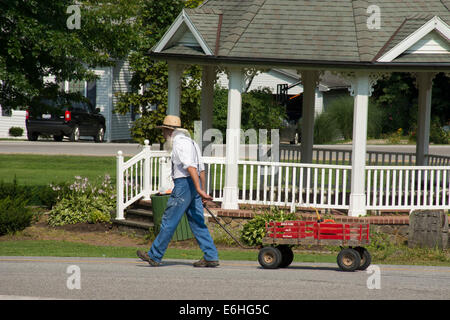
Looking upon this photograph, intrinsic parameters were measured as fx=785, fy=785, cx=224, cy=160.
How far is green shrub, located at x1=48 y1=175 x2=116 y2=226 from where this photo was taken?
1648cm

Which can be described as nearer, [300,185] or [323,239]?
[323,239]

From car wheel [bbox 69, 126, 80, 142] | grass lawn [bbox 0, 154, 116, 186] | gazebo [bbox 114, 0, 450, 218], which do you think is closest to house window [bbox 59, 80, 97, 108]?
car wheel [bbox 69, 126, 80, 142]

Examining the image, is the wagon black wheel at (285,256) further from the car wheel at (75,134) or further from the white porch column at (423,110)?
the car wheel at (75,134)

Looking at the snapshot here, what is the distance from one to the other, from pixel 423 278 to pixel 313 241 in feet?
5.03

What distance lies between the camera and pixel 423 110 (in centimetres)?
1800

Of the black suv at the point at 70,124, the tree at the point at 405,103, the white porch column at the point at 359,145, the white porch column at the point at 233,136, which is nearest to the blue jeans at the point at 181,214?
the white porch column at the point at 233,136

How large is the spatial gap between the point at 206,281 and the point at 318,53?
6.88 metres

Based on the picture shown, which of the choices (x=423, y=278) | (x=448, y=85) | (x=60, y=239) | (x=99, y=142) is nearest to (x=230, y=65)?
(x=60, y=239)

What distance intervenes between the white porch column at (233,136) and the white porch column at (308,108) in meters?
3.45

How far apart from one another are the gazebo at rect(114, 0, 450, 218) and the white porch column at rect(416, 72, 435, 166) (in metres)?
1.64

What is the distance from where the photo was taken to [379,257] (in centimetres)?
1324

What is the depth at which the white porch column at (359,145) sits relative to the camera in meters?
14.8

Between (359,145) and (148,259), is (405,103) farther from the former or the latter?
(148,259)

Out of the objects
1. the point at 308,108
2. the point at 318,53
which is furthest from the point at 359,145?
the point at 308,108
